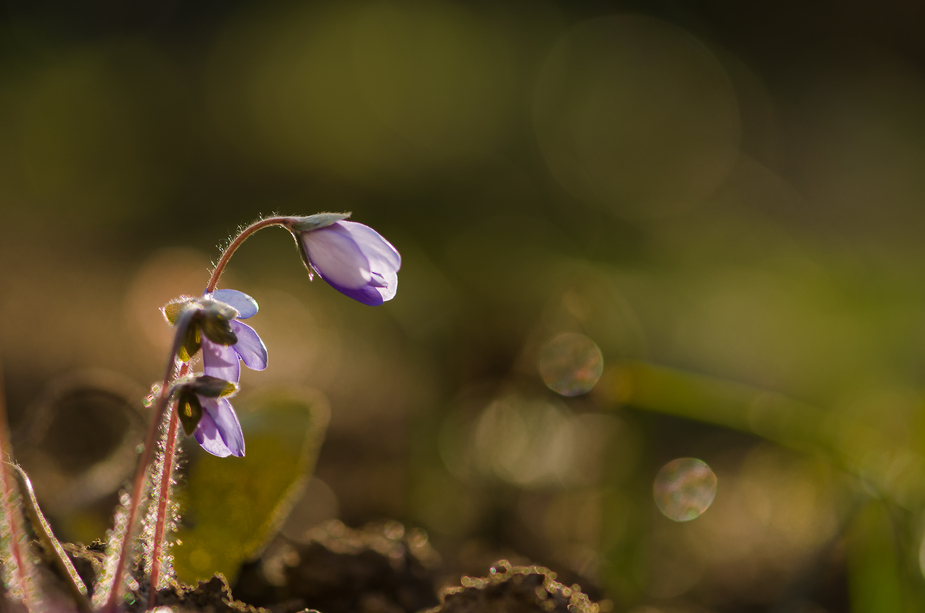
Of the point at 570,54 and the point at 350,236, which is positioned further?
the point at 570,54

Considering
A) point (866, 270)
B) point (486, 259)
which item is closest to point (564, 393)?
point (486, 259)

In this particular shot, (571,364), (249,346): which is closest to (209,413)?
(249,346)

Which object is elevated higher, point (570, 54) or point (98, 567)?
point (570, 54)

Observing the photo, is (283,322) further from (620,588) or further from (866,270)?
(866,270)

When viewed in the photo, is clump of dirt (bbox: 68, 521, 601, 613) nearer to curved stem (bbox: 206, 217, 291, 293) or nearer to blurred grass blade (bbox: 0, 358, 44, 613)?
blurred grass blade (bbox: 0, 358, 44, 613)

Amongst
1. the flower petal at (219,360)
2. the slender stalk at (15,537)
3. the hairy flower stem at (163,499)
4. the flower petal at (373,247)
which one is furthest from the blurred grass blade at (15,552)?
the flower petal at (373,247)

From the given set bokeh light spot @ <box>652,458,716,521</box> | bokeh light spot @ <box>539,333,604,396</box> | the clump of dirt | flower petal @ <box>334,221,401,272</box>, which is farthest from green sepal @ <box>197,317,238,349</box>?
bokeh light spot @ <box>652,458,716,521</box>

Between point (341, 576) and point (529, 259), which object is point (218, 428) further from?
point (529, 259)
